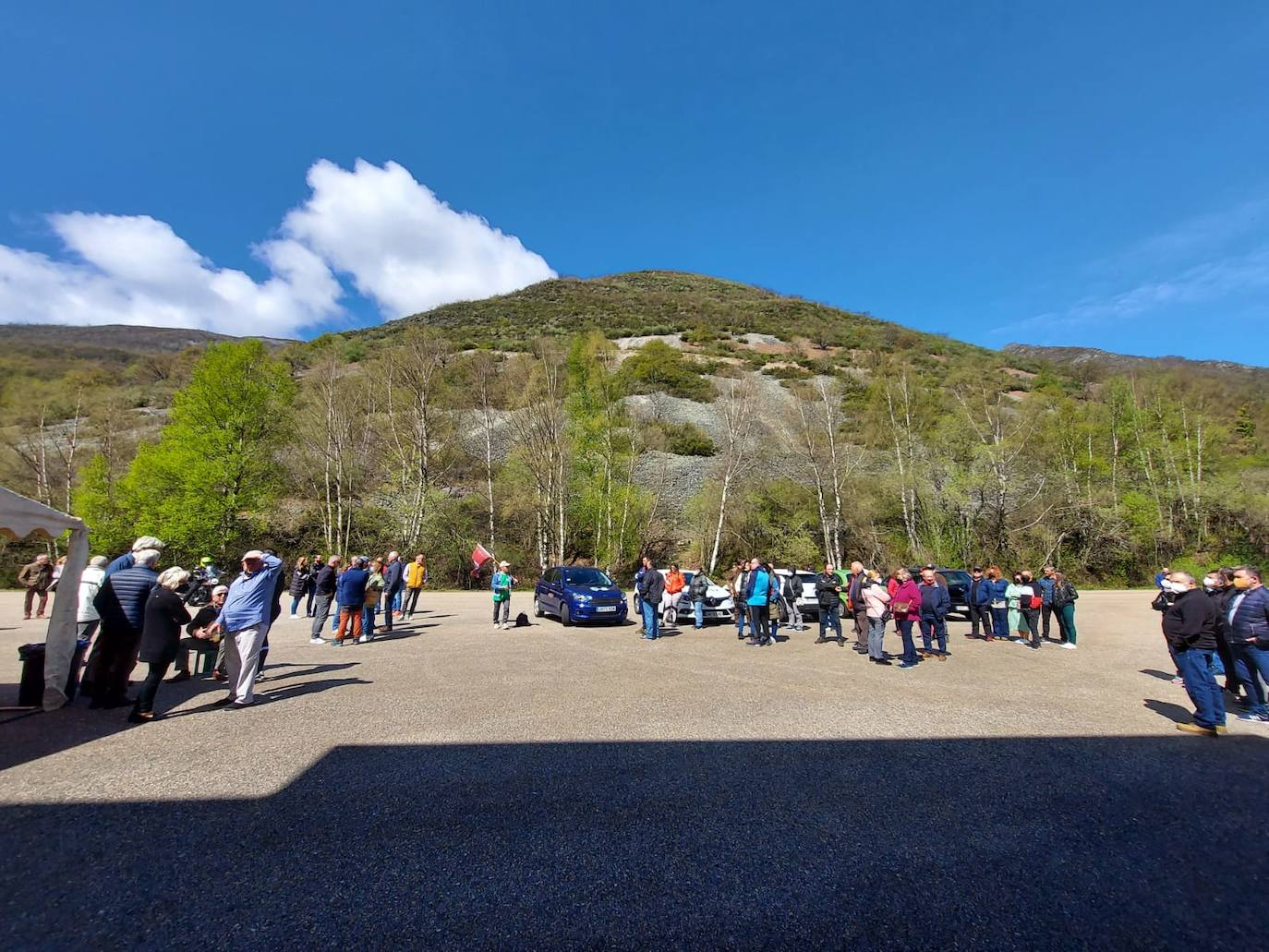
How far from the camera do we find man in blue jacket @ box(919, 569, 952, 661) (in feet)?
33.7

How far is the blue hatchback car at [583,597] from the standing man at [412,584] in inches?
137

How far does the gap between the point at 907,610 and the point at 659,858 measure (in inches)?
299

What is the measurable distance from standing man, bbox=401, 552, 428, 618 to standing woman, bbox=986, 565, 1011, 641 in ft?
45.2

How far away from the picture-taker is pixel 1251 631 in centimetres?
635

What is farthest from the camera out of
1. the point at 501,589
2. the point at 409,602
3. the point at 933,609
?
the point at 409,602

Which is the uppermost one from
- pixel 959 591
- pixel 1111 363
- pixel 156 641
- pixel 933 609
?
pixel 1111 363

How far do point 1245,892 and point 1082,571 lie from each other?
34.9 metres

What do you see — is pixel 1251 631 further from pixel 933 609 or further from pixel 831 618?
pixel 831 618

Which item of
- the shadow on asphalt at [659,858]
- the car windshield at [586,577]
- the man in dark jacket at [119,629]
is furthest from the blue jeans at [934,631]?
the man in dark jacket at [119,629]

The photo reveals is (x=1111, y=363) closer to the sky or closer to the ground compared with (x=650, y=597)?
closer to the sky

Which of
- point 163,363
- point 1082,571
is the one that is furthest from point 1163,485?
point 163,363

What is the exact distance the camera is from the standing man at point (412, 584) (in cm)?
1463

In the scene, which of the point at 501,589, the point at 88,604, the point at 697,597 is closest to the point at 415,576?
the point at 501,589

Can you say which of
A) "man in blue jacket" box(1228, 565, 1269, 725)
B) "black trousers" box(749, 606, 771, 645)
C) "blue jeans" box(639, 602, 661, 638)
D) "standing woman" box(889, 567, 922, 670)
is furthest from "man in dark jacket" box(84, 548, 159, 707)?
"standing woman" box(889, 567, 922, 670)
